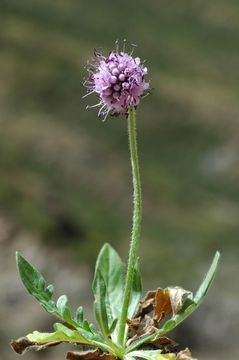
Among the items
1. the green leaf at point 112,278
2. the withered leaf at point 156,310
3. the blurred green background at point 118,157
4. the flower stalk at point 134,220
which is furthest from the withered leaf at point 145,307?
the blurred green background at point 118,157

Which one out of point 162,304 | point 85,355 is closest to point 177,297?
point 162,304

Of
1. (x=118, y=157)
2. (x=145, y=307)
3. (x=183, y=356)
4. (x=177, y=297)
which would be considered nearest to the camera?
(x=183, y=356)

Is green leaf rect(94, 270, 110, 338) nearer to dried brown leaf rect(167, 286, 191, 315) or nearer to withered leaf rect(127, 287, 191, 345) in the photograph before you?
withered leaf rect(127, 287, 191, 345)

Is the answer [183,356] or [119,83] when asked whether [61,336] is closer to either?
[183,356]

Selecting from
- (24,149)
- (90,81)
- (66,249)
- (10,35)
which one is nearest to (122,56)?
(90,81)

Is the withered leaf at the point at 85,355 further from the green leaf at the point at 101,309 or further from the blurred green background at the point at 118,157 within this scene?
the blurred green background at the point at 118,157

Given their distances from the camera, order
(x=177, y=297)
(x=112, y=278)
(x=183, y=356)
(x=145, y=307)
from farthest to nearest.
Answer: (x=112, y=278) → (x=145, y=307) → (x=177, y=297) → (x=183, y=356)
